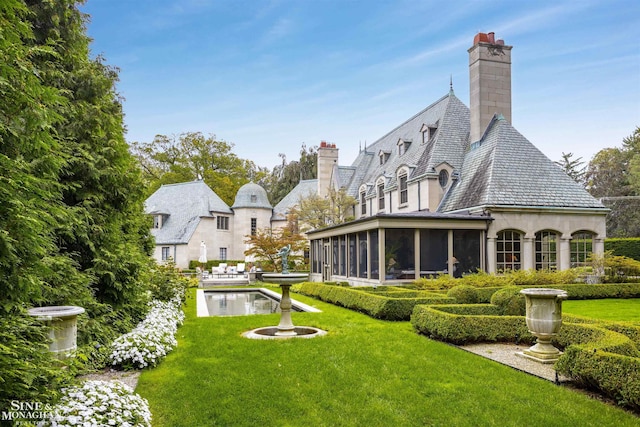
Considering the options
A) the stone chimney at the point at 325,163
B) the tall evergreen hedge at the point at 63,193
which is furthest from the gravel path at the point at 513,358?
the stone chimney at the point at 325,163

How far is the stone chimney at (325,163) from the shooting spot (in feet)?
126

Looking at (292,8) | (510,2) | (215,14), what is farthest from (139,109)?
(510,2)

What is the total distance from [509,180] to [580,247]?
15.0 ft

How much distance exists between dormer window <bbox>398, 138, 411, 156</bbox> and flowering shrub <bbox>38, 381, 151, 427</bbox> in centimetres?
2564

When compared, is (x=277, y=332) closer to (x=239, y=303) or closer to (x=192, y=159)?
(x=239, y=303)

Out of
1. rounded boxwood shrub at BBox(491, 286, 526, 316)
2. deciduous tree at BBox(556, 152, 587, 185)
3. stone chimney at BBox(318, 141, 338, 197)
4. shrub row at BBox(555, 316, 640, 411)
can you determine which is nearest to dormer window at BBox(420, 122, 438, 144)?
stone chimney at BBox(318, 141, 338, 197)

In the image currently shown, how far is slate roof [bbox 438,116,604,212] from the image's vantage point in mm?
19344

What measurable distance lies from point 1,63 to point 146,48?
14804 mm

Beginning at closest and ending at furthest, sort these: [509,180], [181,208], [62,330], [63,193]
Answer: [62,330]
[63,193]
[509,180]
[181,208]

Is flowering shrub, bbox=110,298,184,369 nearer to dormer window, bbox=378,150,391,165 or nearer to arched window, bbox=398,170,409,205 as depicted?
arched window, bbox=398,170,409,205

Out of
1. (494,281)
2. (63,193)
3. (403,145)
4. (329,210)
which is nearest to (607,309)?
(494,281)

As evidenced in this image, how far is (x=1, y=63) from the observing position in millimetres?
Answer: 3305

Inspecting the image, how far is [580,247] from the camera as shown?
19984mm

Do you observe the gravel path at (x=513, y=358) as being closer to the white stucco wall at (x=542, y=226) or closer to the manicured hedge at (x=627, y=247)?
the white stucco wall at (x=542, y=226)
